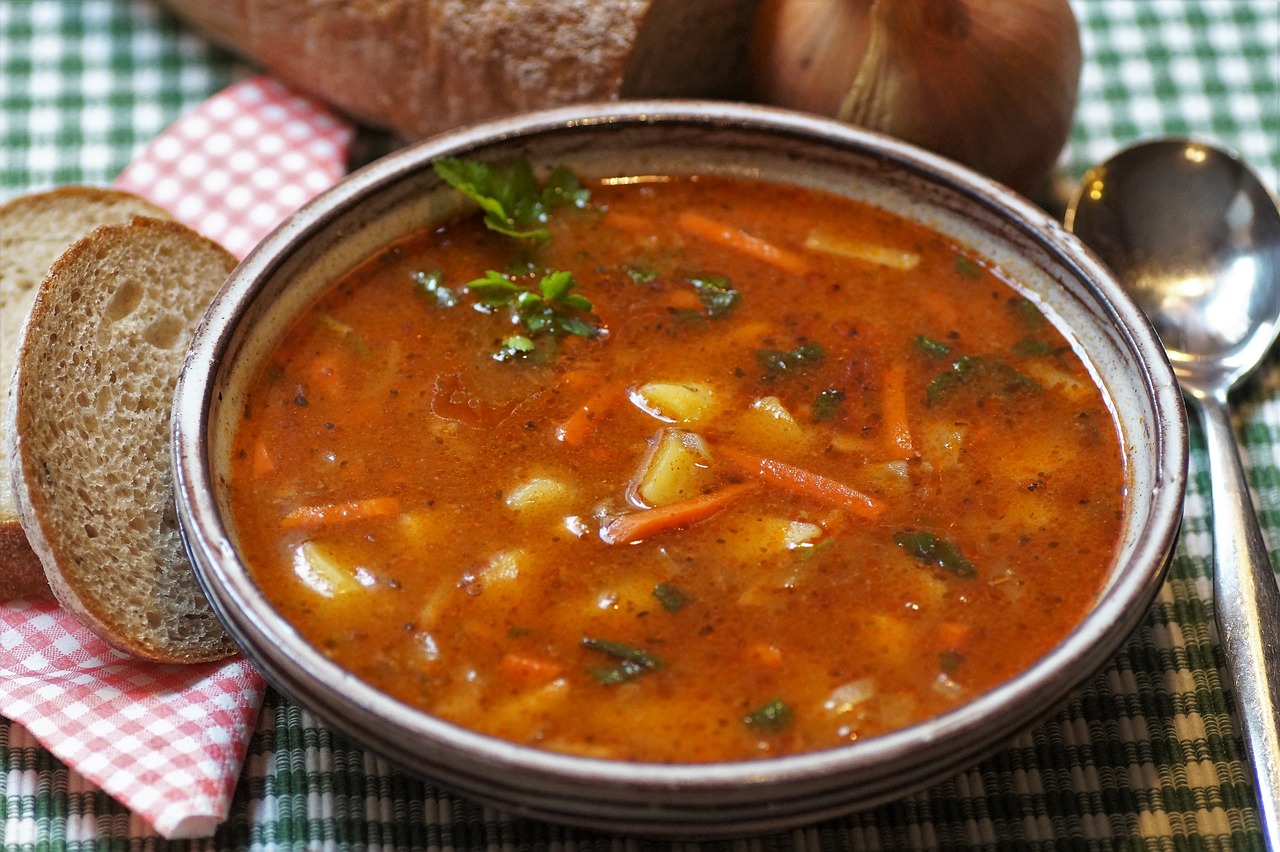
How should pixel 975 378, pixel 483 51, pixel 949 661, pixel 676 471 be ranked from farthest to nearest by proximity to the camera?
pixel 483 51 → pixel 975 378 → pixel 676 471 → pixel 949 661

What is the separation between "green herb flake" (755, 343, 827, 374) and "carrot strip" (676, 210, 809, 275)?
28 cm

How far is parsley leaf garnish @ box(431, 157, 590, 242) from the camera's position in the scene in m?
3.45

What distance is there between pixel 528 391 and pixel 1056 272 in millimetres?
1255

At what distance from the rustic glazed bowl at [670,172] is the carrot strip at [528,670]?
268mm

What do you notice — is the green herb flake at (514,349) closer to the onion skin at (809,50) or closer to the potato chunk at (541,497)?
the potato chunk at (541,497)

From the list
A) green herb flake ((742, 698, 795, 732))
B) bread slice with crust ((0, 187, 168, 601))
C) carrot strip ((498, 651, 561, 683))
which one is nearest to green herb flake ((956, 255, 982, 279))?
green herb flake ((742, 698, 795, 732))

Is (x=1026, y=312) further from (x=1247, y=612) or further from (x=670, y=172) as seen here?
(x=670, y=172)

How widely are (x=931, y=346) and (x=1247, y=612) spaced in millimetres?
891

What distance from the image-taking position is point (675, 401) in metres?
3.10

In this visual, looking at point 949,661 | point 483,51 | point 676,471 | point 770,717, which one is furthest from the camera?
point 483,51

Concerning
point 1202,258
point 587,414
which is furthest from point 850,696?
point 1202,258

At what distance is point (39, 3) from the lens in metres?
5.00

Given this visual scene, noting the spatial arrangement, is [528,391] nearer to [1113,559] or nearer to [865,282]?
[865,282]

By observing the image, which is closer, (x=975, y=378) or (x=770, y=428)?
(x=770, y=428)
